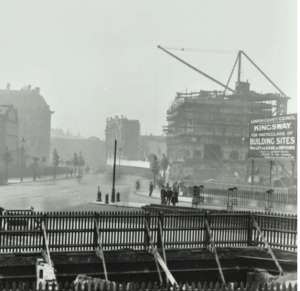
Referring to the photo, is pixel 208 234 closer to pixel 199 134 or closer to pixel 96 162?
pixel 199 134

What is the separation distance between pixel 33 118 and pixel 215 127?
1422 inches

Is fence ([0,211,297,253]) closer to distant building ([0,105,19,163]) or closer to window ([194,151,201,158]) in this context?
window ([194,151,201,158])

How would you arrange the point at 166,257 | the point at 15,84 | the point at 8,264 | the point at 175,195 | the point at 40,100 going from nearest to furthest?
the point at 8,264
the point at 166,257
the point at 175,195
the point at 40,100
the point at 15,84

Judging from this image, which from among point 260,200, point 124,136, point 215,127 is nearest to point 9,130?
point 215,127

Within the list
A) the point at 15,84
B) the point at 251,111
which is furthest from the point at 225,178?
the point at 15,84

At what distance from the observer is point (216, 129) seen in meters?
58.5

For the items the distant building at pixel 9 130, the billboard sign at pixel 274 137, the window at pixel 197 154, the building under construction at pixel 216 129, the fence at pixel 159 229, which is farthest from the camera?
the window at pixel 197 154

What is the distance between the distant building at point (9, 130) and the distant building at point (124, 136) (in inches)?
1225

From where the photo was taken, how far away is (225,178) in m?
48.5

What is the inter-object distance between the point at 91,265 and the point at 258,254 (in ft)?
17.9

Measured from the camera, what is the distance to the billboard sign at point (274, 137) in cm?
2875

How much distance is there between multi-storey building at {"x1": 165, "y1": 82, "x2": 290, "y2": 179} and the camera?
181 feet

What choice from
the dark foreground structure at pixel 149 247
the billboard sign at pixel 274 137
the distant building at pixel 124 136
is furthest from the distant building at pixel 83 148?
the dark foreground structure at pixel 149 247

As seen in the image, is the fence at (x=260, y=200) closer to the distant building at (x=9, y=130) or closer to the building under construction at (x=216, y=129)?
the building under construction at (x=216, y=129)
